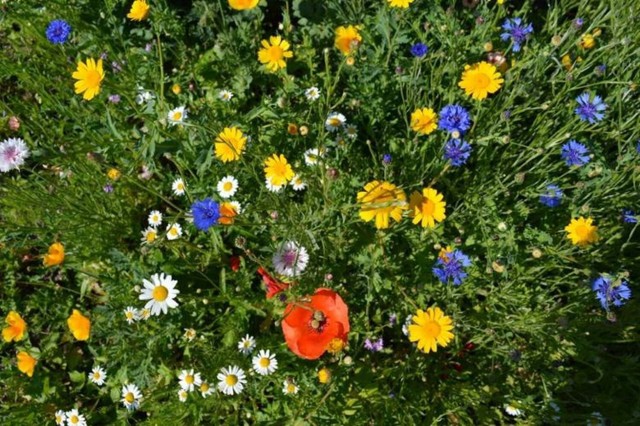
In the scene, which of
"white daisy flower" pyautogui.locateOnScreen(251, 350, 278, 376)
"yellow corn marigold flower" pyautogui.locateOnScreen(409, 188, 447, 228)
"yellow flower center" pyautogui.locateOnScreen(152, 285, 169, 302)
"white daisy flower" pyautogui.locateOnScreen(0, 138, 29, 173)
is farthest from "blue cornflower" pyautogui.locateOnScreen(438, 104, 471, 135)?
"white daisy flower" pyautogui.locateOnScreen(0, 138, 29, 173)

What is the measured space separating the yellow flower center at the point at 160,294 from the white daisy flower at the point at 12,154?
0.79 m

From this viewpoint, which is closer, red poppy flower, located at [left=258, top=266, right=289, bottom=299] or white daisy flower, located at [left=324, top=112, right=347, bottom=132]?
red poppy flower, located at [left=258, top=266, right=289, bottom=299]

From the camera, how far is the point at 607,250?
2.39 metres

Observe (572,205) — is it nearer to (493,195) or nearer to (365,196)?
(493,195)

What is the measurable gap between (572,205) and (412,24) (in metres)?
1.19

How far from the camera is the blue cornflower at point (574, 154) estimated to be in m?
2.25

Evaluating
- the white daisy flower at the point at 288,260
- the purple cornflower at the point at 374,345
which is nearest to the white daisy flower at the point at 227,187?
the white daisy flower at the point at 288,260

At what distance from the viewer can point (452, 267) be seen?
224 cm

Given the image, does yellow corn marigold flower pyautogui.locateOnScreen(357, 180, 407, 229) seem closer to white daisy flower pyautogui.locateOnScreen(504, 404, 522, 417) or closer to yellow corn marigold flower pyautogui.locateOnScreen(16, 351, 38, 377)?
white daisy flower pyautogui.locateOnScreen(504, 404, 522, 417)

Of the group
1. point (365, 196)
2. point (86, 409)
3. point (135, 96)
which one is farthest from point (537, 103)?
point (86, 409)

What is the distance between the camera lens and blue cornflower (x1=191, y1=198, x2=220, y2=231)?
2.15 m

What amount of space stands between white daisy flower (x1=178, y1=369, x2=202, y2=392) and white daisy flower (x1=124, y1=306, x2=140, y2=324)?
35 centimetres

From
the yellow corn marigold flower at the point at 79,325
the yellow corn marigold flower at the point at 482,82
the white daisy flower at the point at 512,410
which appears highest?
the yellow corn marigold flower at the point at 482,82

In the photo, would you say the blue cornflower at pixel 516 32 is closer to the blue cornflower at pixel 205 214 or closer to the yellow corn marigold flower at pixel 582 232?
the yellow corn marigold flower at pixel 582 232
